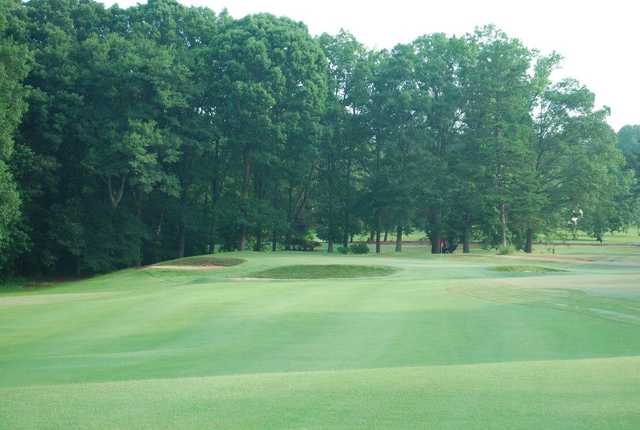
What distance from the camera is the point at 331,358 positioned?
10.2 metres

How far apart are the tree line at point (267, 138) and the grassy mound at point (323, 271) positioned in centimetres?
1535

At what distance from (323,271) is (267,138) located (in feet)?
66.6

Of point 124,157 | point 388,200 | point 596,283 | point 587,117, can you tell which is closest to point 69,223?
point 124,157

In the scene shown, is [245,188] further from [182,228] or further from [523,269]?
[523,269]

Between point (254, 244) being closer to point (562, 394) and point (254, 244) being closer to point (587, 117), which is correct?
point (587, 117)

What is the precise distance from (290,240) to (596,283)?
36.8 metres

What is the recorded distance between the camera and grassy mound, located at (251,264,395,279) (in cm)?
3095

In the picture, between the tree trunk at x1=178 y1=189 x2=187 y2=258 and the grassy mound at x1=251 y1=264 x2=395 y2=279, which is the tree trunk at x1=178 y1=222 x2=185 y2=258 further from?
the grassy mound at x1=251 y1=264 x2=395 y2=279

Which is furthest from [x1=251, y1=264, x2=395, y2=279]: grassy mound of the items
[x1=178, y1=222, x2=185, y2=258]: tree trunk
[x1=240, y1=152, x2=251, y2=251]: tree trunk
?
[x1=178, y1=222, x2=185, y2=258]: tree trunk

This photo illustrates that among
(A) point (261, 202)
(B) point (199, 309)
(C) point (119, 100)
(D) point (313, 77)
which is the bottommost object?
(B) point (199, 309)

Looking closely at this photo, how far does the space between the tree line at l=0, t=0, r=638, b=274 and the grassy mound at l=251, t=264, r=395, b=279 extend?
1535 centimetres

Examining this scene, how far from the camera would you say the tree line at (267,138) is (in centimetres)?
4294

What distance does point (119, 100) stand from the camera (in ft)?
146

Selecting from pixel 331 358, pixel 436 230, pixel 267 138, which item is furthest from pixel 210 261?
pixel 331 358
